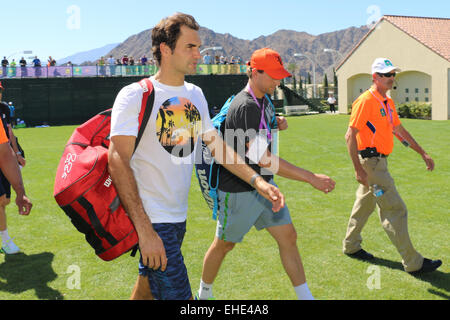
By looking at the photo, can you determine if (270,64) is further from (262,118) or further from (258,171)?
(258,171)

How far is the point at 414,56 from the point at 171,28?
34.7 m

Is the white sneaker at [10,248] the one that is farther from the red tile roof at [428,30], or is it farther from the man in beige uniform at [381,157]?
the red tile roof at [428,30]

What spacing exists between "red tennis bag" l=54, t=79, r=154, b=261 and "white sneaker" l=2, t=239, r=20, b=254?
3837 mm

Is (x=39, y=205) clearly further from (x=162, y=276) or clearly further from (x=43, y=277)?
(x=162, y=276)

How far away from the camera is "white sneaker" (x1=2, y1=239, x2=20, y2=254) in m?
5.87

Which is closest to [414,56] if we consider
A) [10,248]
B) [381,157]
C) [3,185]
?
[381,157]

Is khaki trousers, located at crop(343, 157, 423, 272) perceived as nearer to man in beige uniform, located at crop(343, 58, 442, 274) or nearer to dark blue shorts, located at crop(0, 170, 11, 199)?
man in beige uniform, located at crop(343, 58, 442, 274)

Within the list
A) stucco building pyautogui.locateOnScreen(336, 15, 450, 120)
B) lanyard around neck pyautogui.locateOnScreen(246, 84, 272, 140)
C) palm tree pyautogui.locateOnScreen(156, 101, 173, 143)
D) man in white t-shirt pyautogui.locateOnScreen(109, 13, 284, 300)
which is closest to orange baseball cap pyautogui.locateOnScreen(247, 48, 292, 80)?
lanyard around neck pyautogui.locateOnScreen(246, 84, 272, 140)

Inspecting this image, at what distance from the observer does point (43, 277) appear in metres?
5.05

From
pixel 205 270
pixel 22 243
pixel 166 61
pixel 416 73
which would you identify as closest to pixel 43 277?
pixel 22 243

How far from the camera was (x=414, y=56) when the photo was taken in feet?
111

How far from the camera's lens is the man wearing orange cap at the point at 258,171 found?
360cm

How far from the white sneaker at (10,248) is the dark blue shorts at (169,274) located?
3.86m

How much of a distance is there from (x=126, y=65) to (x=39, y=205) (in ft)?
105
